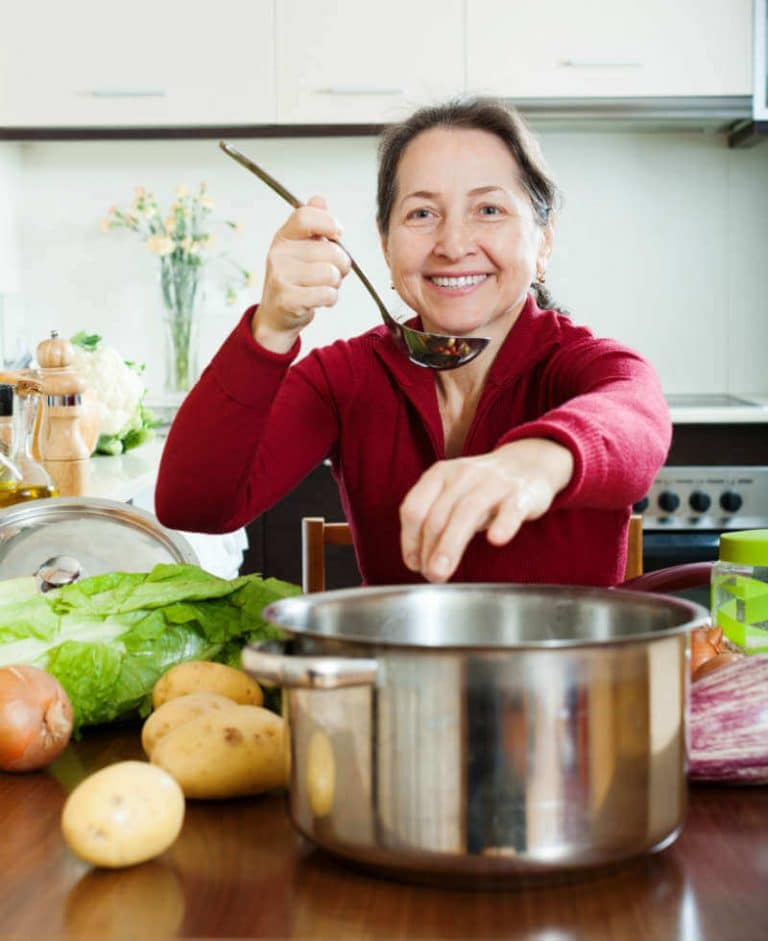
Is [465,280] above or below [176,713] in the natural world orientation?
above

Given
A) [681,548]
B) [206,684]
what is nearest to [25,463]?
[206,684]

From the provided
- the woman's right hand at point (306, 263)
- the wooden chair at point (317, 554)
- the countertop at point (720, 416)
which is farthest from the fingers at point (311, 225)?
the countertop at point (720, 416)

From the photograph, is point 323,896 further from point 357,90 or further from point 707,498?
point 357,90

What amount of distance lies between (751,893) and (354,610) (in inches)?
11.0

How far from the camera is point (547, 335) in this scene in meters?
1.54

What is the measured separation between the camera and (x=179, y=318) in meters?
3.43

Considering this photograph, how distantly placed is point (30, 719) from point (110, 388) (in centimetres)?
182

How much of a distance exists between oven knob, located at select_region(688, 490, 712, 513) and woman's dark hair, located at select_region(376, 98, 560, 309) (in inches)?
56.6

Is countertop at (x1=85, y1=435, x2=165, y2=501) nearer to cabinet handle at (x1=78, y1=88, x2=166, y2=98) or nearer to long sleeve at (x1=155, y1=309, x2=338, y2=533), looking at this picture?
long sleeve at (x1=155, y1=309, x2=338, y2=533)

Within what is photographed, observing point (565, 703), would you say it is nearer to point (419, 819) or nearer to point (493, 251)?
point (419, 819)

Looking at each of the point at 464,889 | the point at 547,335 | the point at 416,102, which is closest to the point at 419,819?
the point at 464,889

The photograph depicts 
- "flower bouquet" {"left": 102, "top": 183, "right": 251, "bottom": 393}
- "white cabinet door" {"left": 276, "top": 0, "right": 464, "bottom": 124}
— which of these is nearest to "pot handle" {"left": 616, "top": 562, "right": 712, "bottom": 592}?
"white cabinet door" {"left": 276, "top": 0, "right": 464, "bottom": 124}

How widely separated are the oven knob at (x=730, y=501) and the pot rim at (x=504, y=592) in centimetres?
224

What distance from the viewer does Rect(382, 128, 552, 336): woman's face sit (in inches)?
60.0
